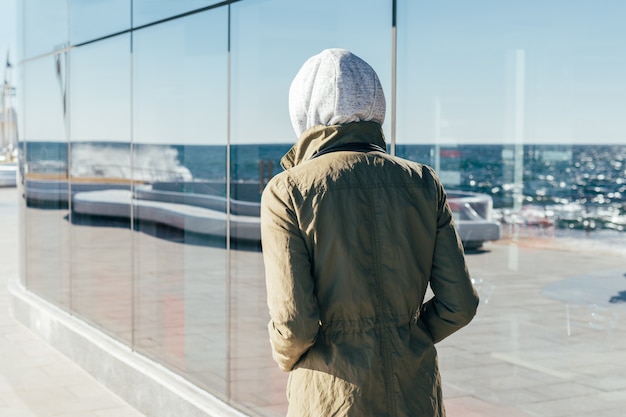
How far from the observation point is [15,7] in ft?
29.8

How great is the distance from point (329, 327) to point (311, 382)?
138 millimetres

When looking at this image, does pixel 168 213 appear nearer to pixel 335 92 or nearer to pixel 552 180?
pixel 552 180

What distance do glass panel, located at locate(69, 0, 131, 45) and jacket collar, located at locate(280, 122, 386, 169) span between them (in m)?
4.51

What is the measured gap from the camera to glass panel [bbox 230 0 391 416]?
4.56 metres

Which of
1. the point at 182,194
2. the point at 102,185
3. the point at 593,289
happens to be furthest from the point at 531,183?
the point at 102,185

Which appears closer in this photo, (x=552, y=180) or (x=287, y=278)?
(x=287, y=278)

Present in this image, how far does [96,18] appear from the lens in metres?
7.08

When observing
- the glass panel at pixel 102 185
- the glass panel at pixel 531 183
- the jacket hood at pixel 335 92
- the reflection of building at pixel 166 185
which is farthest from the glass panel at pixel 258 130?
the jacket hood at pixel 335 92

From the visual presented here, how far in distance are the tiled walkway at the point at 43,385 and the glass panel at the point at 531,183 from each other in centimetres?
315

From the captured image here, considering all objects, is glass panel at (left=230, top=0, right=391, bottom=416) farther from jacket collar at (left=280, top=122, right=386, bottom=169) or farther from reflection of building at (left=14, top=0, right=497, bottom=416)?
jacket collar at (left=280, top=122, right=386, bottom=169)

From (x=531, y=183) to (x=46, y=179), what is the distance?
6.13 m

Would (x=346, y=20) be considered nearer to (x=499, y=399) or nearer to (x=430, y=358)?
(x=499, y=399)

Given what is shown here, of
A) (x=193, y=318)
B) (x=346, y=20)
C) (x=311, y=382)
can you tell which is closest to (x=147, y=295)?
(x=193, y=318)

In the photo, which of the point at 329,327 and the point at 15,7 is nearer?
the point at 329,327
